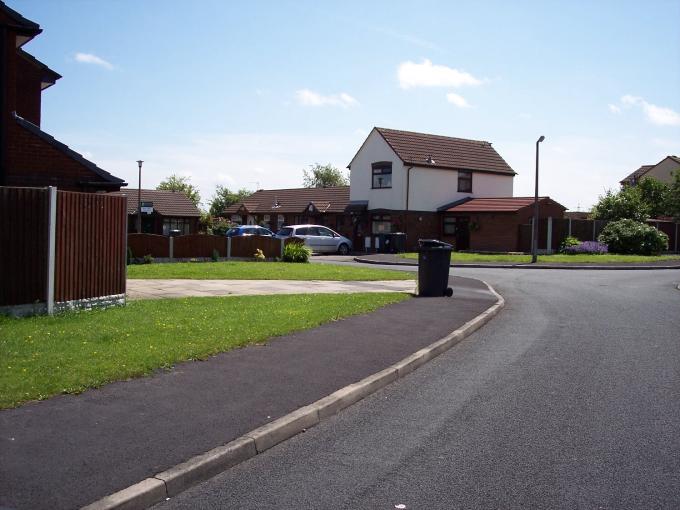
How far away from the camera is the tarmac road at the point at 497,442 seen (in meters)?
4.71

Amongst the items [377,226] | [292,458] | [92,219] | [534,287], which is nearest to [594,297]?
[534,287]

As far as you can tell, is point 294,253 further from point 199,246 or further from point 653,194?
point 653,194

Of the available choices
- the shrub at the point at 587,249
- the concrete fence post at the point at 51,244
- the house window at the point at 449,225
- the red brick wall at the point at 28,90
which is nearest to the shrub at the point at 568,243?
the shrub at the point at 587,249

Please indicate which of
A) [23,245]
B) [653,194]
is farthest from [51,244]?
[653,194]

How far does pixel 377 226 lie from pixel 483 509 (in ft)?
133

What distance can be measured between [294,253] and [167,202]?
95.7 ft

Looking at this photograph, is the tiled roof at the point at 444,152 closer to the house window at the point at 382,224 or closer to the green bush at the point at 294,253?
the house window at the point at 382,224

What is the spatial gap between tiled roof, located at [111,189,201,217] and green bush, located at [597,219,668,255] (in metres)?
31.0

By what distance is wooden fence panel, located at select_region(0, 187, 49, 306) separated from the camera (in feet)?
32.9

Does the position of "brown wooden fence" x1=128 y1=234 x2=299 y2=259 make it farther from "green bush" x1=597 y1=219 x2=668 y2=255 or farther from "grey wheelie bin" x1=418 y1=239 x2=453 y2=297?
"green bush" x1=597 y1=219 x2=668 y2=255

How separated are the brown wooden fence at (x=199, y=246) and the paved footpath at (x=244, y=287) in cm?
701

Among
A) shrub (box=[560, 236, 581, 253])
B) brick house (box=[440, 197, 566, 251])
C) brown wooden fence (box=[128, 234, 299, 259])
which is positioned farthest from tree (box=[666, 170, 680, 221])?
brown wooden fence (box=[128, 234, 299, 259])

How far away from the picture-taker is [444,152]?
1821 inches

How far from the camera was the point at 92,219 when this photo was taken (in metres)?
11.6
